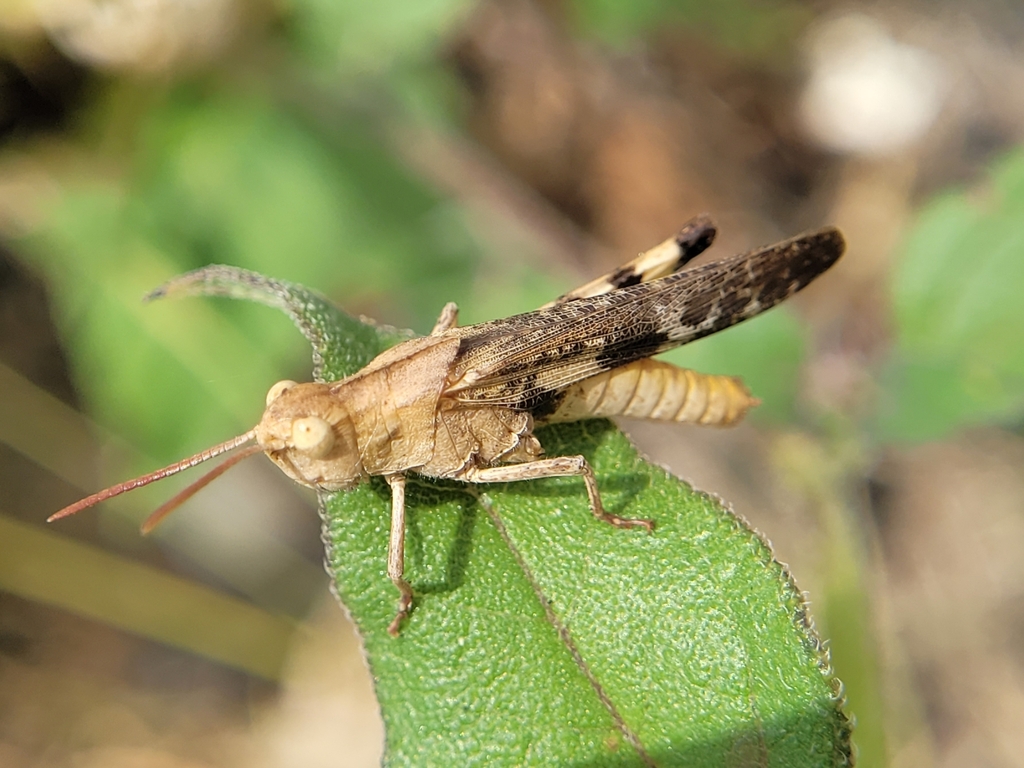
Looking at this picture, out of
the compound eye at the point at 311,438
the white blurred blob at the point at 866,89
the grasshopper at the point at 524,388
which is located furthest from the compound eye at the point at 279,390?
the white blurred blob at the point at 866,89

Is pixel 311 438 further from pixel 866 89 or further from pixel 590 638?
pixel 866 89

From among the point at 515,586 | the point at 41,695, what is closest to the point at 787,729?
the point at 515,586

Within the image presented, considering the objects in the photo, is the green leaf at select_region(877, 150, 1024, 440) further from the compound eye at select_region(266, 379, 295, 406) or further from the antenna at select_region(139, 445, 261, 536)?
the antenna at select_region(139, 445, 261, 536)

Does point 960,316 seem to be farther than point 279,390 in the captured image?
Yes

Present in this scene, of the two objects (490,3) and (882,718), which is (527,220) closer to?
(490,3)

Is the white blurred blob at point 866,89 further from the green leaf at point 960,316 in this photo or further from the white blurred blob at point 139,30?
the white blurred blob at point 139,30

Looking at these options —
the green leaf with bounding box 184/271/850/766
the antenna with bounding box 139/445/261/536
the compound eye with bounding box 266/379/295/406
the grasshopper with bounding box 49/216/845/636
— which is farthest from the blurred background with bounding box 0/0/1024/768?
the antenna with bounding box 139/445/261/536

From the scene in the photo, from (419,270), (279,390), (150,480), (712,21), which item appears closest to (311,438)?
(279,390)
